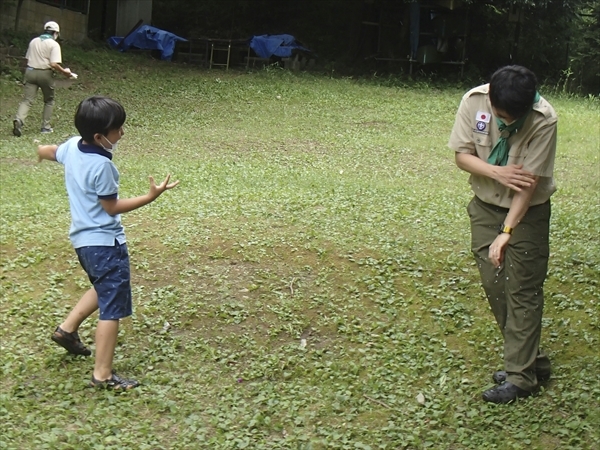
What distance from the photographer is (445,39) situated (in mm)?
20172

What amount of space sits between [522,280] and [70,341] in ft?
8.59

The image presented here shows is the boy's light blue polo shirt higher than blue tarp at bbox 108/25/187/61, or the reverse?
the boy's light blue polo shirt

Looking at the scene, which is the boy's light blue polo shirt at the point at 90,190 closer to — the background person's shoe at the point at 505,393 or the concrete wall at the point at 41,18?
the background person's shoe at the point at 505,393

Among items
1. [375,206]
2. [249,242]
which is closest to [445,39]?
[375,206]

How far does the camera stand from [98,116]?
4.00 metres

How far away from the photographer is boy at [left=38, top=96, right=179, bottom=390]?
13.2 feet

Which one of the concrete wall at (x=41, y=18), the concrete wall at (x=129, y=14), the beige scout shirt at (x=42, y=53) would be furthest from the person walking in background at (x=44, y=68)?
the concrete wall at (x=129, y=14)

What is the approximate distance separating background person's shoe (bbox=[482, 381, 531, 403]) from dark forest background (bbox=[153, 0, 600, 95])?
53.4ft

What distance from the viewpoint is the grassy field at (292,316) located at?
400 centimetres

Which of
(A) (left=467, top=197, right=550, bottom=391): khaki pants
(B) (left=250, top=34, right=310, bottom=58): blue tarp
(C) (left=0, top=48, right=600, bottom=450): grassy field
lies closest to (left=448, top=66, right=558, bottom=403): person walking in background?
(A) (left=467, top=197, right=550, bottom=391): khaki pants

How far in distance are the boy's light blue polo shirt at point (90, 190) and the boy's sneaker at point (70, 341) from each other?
659mm

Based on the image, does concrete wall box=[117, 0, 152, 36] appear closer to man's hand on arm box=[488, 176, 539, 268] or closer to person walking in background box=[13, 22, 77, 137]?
person walking in background box=[13, 22, 77, 137]

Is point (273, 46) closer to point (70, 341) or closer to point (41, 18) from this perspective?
point (41, 18)

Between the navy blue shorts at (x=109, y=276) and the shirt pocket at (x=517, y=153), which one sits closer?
the shirt pocket at (x=517, y=153)
